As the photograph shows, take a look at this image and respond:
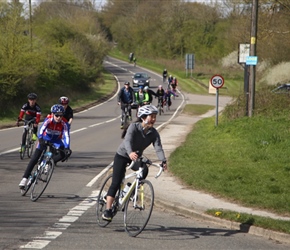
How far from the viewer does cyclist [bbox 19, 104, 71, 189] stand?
11633 millimetres

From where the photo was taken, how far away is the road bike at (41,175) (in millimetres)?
11430

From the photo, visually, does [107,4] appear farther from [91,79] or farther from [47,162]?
[47,162]

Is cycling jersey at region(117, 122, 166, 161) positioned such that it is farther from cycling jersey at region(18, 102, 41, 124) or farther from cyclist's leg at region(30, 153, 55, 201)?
cycling jersey at region(18, 102, 41, 124)

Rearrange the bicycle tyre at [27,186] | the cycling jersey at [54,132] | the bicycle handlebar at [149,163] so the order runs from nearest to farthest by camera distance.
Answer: the bicycle handlebar at [149,163] → the bicycle tyre at [27,186] → the cycling jersey at [54,132]

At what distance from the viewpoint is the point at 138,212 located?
28.9ft

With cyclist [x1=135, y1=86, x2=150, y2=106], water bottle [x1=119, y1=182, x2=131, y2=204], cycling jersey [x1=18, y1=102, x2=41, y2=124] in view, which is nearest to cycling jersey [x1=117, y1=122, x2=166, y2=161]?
water bottle [x1=119, y1=182, x2=131, y2=204]

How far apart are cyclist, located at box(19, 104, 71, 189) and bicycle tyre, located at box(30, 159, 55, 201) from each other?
21 cm

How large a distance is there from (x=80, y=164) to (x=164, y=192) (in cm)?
505

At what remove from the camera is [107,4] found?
12875cm

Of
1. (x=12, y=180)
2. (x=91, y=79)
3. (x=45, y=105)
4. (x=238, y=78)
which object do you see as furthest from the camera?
(x=238, y=78)

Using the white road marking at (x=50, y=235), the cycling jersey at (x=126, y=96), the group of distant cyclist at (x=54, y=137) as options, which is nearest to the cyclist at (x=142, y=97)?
the cycling jersey at (x=126, y=96)

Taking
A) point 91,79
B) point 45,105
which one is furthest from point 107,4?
point 45,105

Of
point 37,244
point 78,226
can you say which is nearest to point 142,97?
point 78,226

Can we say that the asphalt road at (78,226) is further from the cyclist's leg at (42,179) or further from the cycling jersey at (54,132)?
the cycling jersey at (54,132)
